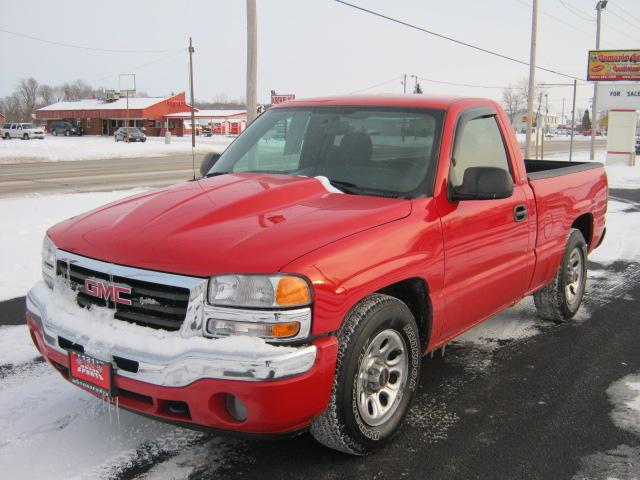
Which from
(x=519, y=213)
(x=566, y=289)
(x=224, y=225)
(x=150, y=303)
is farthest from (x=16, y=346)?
(x=566, y=289)

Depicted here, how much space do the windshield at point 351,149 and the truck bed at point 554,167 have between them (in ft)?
4.23

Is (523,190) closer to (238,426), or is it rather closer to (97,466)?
(238,426)

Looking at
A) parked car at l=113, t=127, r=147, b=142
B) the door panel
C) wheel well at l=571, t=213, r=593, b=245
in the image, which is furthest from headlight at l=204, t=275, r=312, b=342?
parked car at l=113, t=127, r=147, b=142

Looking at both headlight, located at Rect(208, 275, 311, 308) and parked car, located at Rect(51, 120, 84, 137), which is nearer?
headlight, located at Rect(208, 275, 311, 308)

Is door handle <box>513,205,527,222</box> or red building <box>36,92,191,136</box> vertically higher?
red building <box>36,92,191,136</box>

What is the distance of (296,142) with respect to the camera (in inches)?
170

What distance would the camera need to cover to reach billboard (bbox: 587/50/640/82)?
111ft

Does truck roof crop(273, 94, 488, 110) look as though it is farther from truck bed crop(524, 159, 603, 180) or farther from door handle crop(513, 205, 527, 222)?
truck bed crop(524, 159, 603, 180)

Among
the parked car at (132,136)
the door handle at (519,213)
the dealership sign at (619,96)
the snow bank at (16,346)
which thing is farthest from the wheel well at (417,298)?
the parked car at (132,136)

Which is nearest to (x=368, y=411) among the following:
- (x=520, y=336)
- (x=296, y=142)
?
(x=296, y=142)

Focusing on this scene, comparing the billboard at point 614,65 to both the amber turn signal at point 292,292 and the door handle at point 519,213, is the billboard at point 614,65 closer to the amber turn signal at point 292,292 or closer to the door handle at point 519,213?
the door handle at point 519,213

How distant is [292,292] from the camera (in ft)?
8.74

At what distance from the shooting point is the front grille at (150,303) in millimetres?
2758

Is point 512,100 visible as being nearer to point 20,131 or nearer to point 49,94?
point 20,131
